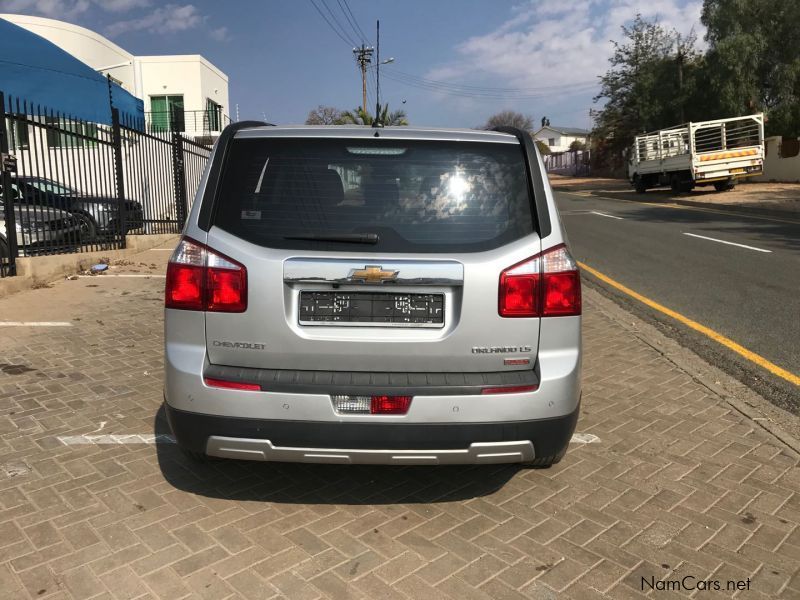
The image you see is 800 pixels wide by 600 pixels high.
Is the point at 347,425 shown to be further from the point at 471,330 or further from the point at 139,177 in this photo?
the point at 139,177

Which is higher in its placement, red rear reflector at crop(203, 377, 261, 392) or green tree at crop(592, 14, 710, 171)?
green tree at crop(592, 14, 710, 171)

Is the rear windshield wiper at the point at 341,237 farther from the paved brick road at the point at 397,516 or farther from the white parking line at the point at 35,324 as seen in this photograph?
the white parking line at the point at 35,324

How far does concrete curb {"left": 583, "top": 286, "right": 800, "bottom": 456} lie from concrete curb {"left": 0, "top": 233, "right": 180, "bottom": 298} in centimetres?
722

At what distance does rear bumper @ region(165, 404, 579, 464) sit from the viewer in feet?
9.37

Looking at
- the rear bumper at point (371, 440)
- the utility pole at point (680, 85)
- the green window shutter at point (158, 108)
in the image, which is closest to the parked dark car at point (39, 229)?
the rear bumper at point (371, 440)

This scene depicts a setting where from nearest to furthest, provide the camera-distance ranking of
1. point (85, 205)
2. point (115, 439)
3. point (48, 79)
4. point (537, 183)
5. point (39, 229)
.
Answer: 1. point (537, 183)
2. point (115, 439)
3. point (39, 229)
4. point (85, 205)
5. point (48, 79)

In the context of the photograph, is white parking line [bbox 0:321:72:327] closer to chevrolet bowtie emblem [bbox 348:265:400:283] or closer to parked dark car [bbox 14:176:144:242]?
parked dark car [bbox 14:176:144:242]

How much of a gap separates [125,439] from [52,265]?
6.34m

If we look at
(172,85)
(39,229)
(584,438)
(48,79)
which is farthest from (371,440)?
(172,85)

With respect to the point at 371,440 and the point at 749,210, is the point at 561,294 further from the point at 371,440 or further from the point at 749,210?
the point at 749,210

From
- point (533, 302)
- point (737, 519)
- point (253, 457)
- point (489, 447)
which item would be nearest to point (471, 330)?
point (533, 302)

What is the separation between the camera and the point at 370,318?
288 centimetres

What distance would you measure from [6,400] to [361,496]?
2851 millimetres

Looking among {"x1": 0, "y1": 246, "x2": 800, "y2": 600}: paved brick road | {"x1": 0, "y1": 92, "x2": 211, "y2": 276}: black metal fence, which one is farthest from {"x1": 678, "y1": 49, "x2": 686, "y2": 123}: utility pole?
{"x1": 0, "y1": 246, "x2": 800, "y2": 600}: paved brick road
